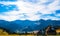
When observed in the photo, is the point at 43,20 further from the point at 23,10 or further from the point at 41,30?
the point at 23,10

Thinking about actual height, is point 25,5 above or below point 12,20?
above

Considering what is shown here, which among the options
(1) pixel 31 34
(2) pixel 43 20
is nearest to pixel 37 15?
(2) pixel 43 20

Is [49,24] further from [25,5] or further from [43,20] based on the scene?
[25,5]

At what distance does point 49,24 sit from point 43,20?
9cm

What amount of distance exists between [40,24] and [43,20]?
6cm

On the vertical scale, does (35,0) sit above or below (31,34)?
above

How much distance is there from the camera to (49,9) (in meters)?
2.31

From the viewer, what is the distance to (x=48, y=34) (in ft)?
7.48

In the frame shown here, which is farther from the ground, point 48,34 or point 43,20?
point 43,20

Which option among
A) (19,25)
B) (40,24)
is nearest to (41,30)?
(40,24)

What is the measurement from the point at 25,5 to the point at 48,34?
0.47 metres

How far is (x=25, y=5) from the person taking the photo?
7.61 ft

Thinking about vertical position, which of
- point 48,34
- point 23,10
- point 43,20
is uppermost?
point 23,10

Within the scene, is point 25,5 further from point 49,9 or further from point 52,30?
point 52,30
